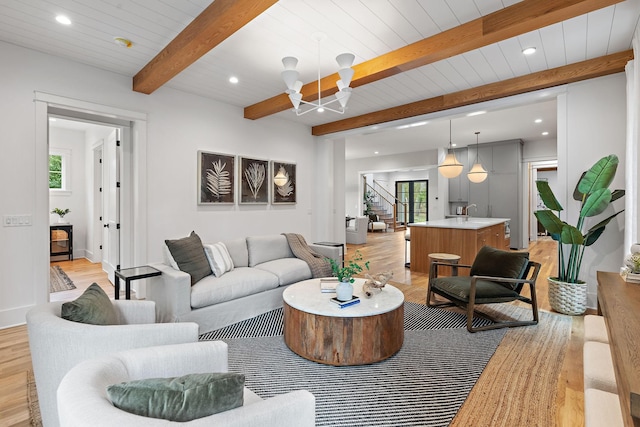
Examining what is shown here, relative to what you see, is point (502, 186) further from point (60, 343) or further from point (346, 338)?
point (60, 343)

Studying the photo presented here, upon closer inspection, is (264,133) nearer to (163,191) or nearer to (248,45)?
(163,191)

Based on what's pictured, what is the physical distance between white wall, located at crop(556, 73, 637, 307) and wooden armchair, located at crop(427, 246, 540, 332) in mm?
1069

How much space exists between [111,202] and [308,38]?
3.87 meters

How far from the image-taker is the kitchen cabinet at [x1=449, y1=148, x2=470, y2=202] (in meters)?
8.80

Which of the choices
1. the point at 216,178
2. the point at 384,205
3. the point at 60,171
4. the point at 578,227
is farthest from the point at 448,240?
the point at 384,205

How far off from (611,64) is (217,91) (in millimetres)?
4603

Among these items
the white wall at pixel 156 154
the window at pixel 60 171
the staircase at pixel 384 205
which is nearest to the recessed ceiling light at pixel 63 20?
the white wall at pixel 156 154

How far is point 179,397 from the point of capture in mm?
917

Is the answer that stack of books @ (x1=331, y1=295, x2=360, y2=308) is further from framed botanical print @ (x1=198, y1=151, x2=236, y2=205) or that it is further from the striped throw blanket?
framed botanical print @ (x1=198, y1=151, x2=236, y2=205)

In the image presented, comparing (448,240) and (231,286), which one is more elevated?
(448,240)

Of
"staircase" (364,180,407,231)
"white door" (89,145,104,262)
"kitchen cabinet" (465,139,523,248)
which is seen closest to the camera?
"white door" (89,145,104,262)

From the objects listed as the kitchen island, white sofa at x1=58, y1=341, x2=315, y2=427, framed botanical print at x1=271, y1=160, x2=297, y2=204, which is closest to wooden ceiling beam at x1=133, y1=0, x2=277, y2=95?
white sofa at x1=58, y1=341, x2=315, y2=427

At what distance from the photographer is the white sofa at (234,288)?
3.00 metres

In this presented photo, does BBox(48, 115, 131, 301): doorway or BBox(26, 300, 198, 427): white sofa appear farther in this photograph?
BBox(48, 115, 131, 301): doorway
